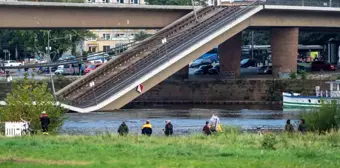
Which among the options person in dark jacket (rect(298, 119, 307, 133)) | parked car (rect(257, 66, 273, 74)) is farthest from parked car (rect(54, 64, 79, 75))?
person in dark jacket (rect(298, 119, 307, 133))

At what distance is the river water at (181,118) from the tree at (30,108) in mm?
4314

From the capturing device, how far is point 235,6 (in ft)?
278

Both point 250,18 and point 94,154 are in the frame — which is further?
point 250,18

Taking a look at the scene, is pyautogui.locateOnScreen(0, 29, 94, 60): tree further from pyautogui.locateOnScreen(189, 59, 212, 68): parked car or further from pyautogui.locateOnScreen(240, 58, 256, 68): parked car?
pyautogui.locateOnScreen(240, 58, 256, 68): parked car

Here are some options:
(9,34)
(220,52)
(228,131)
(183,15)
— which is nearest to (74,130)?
(228,131)

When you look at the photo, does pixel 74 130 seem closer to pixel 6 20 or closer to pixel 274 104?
pixel 6 20

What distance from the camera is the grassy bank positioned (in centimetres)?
2541

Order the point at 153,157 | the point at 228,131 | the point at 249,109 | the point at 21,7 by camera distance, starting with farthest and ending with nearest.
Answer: the point at 249,109
the point at 21,7
the point at 228,131
the point at 153,157

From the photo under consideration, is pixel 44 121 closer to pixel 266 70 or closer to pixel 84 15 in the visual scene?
pixel 84 15

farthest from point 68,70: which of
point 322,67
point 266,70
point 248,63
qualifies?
point 322,67

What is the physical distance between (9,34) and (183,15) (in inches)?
2416

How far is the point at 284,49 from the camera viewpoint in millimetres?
92062

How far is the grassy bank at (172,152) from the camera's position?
2541 cm

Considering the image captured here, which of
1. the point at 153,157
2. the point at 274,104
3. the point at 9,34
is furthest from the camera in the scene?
the point at 9,34
